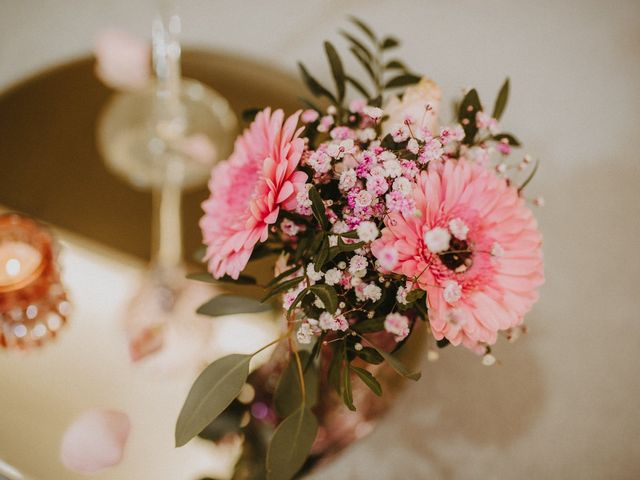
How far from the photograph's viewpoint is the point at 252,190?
450 mm

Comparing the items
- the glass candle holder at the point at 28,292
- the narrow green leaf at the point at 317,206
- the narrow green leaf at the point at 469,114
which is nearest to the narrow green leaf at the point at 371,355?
the narrow green leaf at the point at 317,206

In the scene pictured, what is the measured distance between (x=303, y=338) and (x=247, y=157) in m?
0.17

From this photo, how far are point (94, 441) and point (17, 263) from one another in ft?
0.83

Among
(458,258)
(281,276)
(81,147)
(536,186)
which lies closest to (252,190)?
(281,276)

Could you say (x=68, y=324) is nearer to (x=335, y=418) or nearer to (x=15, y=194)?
(x=15, y=194)

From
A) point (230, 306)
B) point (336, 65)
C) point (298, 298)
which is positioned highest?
point (336, 65)

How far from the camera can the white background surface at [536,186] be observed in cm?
75

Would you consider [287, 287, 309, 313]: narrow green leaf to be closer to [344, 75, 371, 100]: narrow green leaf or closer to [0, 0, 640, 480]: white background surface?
[344, 75, 371, 100]: narrow green leaf

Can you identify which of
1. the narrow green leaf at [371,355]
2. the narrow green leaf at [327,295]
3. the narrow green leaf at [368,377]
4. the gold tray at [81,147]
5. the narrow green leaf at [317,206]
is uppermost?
the narrow green leaf at [317,206]

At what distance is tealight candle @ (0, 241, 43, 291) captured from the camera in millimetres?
649

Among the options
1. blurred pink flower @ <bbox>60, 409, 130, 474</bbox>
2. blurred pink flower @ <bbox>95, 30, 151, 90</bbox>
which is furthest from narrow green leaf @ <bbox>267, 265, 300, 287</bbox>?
blurred pink flower @ <bbox>95, 30, 151, 90</bbox>

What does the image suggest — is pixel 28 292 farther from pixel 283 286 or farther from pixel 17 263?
pixel 283 286

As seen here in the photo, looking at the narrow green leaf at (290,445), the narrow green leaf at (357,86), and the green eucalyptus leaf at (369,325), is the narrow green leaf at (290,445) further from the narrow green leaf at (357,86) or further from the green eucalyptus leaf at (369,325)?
the narrow green leaf at (357,86)

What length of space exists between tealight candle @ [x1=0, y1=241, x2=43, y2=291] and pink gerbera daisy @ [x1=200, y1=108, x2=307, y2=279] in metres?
0.36
